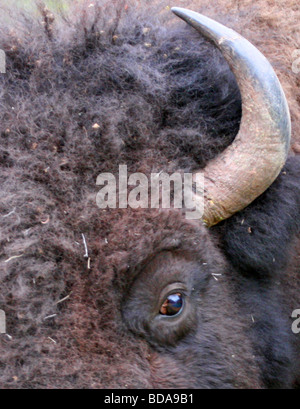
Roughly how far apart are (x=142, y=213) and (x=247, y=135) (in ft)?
2.32

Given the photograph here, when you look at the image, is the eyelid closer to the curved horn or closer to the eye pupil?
the eye pupil

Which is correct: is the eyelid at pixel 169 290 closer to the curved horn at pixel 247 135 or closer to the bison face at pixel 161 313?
the bison face at pixel 161 313

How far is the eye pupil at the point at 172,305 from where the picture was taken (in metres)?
2.65

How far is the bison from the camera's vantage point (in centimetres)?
240

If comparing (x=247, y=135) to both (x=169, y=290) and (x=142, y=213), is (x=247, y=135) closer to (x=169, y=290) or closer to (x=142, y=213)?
(x=142, y=213)

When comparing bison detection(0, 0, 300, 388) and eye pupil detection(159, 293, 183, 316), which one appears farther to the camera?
eye pupil detection(159, 293, 183, 316)

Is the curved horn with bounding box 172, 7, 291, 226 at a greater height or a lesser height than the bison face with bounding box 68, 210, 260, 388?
greater

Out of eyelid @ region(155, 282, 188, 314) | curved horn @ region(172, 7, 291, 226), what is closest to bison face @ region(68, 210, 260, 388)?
eyelid @ region(155, 282, 188, 314)

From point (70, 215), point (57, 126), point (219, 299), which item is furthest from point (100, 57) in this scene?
point (219, 299)

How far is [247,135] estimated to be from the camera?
276 centimetres

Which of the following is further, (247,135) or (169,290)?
(247,135)

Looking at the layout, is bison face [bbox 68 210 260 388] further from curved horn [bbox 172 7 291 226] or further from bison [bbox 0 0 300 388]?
curved horn [bbox 172 7 291 226]

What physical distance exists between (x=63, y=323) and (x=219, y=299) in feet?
3.04

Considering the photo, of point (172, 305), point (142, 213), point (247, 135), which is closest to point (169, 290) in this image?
point (172, 305)
